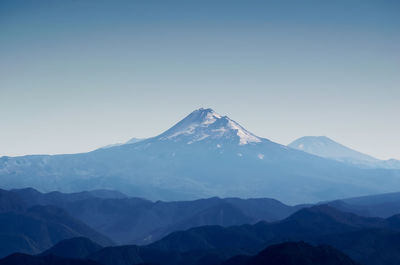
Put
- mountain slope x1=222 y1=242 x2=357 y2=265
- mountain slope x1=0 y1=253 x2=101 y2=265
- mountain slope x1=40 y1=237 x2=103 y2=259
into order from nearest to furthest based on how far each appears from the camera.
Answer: mountain slope x1=222 y1=242 x2=357 y2=265 < mountain slope x1=0 y1=253 x2=101 y2=265 < mountain slope x1=40 y1=237 x2=103 y2=259

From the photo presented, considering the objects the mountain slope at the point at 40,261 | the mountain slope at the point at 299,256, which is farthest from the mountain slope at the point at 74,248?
the mountain slope at the point at 299,256

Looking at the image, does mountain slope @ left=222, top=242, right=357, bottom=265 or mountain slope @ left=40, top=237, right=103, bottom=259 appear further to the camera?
mountain slope @ left=40, top=237, right=103, bottom=259

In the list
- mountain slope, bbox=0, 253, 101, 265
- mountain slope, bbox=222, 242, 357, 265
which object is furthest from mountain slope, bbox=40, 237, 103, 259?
mountain slope, bbox=222, 242, 357, 265

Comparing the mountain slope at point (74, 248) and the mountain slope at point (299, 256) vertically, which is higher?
the mountain slope at point (299, 256)

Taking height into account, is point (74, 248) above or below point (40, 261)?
below

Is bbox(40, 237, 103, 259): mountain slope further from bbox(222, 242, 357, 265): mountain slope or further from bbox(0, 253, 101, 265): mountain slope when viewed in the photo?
bbox(222, 242, 357, 265): mountain slope

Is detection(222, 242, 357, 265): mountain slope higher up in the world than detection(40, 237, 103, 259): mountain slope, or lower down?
higher up

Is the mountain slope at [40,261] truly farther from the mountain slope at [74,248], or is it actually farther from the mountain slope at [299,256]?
the mountain slope at [299,256]

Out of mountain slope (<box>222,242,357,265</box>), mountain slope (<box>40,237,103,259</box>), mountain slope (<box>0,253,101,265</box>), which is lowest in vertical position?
mountain slope (<box>40,237,103,259</box>)

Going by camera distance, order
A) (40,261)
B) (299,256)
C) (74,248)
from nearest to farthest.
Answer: (299,256) → (40,261) → (74,248)

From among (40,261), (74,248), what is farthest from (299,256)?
(74,248)

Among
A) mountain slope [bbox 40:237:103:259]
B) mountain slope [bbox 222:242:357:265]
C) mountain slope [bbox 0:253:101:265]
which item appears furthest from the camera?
mountain slope [bbox 40:237:103:259]

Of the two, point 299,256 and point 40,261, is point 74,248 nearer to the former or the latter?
point 40,261
